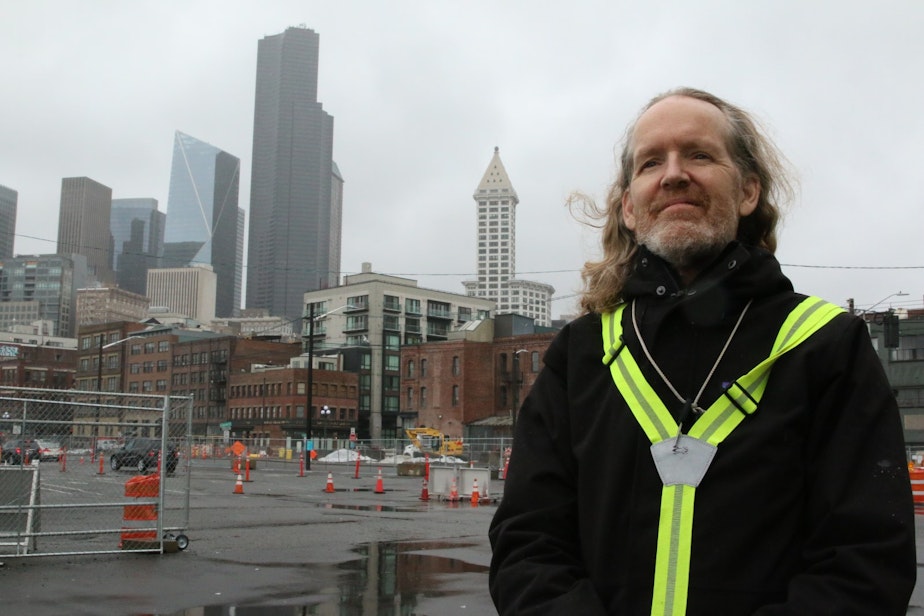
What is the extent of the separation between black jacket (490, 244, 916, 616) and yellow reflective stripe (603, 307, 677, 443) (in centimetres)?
2

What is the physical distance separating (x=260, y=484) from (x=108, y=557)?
18.6 meters

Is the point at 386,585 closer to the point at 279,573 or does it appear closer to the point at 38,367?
the point at 279,573

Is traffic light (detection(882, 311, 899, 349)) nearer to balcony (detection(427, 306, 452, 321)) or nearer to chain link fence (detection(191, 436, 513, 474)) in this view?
chain link fence (detection(191, 436, 513, 474))

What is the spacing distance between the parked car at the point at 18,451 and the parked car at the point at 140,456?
0.98 metres

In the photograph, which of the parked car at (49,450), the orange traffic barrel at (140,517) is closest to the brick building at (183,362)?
the orange traffic barrel at (140,517)

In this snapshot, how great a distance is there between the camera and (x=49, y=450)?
433 inches

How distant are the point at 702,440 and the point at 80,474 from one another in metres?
10.9

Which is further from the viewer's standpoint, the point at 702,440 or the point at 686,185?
the point at 686,185

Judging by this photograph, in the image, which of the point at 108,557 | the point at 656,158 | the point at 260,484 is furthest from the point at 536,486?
the point at 260,484

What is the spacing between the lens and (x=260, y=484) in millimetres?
29406

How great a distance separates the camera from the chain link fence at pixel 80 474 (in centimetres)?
1084

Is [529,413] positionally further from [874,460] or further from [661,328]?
[874,460]

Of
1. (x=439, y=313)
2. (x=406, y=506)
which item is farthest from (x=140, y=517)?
(x=439, y=313)

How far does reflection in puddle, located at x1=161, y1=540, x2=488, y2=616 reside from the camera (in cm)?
777
